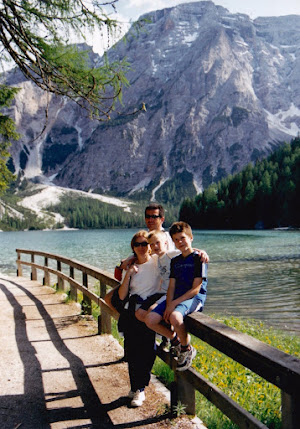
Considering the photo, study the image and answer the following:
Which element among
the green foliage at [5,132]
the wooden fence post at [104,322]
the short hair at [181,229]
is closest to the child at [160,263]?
the short hair at [181,229]

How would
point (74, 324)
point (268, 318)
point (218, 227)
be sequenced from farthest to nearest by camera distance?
point (218, 227) < point (268, 318) < point (74, 324)

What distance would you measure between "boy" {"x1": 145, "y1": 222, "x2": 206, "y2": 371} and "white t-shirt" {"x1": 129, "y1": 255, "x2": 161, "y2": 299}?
31 cm

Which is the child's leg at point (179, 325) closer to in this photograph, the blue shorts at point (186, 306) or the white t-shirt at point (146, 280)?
the blue shorts at point (186, 306)

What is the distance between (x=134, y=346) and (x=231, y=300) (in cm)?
1495

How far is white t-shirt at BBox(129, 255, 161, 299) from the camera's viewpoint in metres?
4.89

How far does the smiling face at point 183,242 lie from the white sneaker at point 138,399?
172cm

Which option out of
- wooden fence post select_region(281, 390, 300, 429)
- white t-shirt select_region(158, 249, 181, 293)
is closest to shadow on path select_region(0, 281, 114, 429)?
white t-shirt select_region(158, 249, 181, 293)

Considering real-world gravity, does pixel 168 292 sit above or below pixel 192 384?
above

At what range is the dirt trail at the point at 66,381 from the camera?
4465 millimetres

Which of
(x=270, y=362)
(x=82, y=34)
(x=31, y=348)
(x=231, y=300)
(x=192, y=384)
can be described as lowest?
(x=231, y=300)

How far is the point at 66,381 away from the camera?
564cm

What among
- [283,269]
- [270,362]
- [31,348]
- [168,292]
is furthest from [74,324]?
[283,269]

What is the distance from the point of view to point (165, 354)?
16.5 feet

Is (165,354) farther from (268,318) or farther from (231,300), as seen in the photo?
(231,300)
